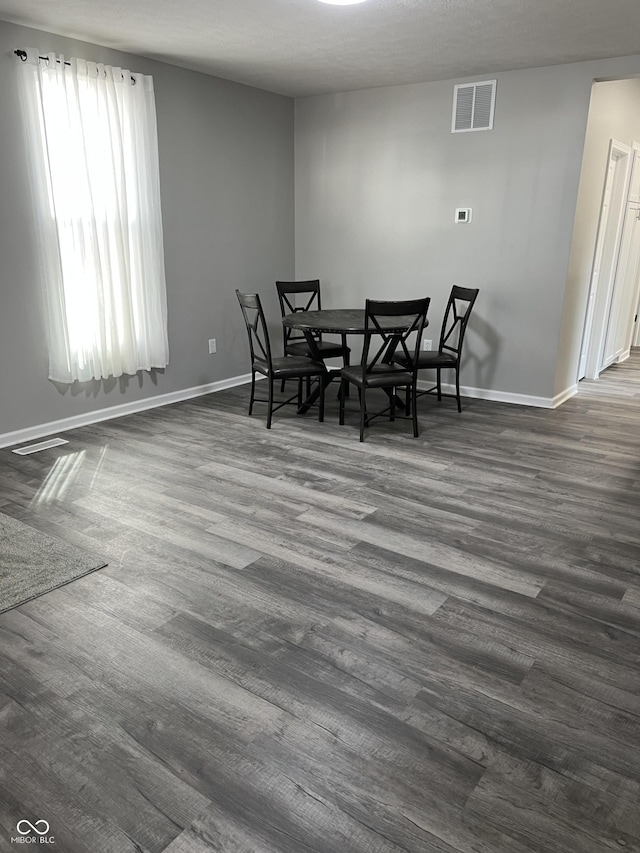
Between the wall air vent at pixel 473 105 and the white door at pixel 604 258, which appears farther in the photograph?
the white door at pixel 604 258

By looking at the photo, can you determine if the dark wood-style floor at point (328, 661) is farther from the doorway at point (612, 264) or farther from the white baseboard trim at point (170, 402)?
the doorway at point (612, 264)

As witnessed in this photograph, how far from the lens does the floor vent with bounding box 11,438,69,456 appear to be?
13.7 ft

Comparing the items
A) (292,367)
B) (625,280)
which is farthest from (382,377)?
(625,280)

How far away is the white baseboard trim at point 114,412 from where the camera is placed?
14.3 ft

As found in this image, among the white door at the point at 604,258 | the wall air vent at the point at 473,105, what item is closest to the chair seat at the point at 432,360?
the white door at the point at 604,258

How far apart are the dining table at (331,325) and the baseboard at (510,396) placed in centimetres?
82

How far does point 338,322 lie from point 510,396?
1808mm

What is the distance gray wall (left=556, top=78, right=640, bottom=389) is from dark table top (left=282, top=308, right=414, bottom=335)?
4.92 ft

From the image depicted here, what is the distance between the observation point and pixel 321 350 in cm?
534

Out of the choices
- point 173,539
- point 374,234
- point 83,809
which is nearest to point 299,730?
point 83,809

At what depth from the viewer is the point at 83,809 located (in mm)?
1596

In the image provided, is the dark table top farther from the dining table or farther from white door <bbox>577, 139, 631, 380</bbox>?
white door <bbox>577, 139, 631, 380</bbox>

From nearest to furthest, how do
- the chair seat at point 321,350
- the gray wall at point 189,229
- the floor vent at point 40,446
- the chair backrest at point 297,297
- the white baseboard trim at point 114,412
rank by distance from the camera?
the gray wall at point 189,229 < the floor vent at point 40,446 < the white baseboard trim at point 114,412 < the chair seat at point 321,350 < the chair backrest at point 297,297

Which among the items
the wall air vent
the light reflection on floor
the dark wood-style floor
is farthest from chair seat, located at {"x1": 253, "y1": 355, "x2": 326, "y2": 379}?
the wall air vent
